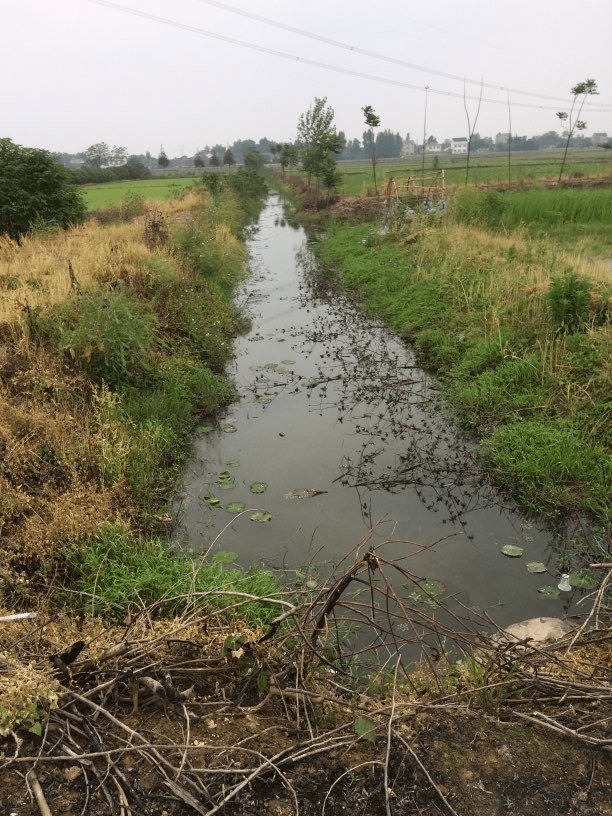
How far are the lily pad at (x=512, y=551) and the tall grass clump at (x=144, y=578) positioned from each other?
1.98 metres

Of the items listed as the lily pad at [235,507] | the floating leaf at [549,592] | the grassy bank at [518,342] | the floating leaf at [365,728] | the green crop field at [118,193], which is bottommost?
the floating leaf at [549,592]

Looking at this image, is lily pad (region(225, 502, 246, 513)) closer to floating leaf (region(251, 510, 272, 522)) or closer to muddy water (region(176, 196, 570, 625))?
muddy water (region(176, 196, 570, 625))

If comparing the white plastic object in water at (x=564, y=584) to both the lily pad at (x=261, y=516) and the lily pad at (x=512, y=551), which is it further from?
the lily pad at (x=261, y=516)

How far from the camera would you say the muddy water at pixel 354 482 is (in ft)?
14.3

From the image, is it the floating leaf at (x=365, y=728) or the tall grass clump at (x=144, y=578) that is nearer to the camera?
the floating leaf at (x=365, y=728)

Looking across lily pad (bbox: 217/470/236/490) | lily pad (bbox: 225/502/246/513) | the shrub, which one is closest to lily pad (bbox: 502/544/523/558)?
lily pad (bbox: 225/502/246/513)

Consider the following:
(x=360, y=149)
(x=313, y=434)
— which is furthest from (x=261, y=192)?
(x=360, y=149)

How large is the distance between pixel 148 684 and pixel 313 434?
415cm

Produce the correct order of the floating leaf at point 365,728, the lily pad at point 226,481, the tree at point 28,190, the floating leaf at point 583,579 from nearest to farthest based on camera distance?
the floating leaf at point 365,728 → the floating leaf at point 583,579 → the lily pad at point 226,481 → the tree at point 28,190

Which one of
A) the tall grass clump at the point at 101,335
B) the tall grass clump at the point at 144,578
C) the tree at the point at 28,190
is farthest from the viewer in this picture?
the tree at the point at 28,190

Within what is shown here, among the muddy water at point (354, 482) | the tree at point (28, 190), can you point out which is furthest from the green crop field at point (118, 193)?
the muddy water at point (354, 482)

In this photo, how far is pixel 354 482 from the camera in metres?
5.41

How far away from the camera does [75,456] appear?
16.2 feet

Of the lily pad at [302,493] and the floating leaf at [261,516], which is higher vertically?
the lily pad at [302,493]
